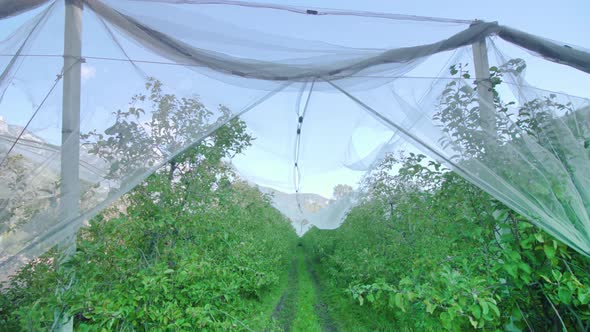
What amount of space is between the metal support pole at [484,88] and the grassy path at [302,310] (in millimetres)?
3876

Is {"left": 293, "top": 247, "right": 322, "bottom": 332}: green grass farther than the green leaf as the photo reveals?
Yes

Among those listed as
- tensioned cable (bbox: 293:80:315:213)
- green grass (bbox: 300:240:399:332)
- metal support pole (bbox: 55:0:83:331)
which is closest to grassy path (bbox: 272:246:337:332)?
green grass (bbox: 300:240:399:332)

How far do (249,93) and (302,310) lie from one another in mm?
6226

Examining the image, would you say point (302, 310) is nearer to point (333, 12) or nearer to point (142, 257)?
point (142, 257)

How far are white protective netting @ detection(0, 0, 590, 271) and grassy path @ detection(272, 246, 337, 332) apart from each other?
3.59m

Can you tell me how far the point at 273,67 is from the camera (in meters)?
1.97

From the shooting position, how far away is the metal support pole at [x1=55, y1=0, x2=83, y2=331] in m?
1.65

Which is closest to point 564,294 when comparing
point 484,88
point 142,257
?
point 484,88

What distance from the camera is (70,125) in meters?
1.69

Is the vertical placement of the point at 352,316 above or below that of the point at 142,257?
above

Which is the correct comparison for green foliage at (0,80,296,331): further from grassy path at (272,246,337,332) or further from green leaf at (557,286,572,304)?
grassy path at (272,246,337,332)

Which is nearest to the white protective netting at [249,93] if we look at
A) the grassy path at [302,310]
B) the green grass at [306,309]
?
the grassy path at [302,310]

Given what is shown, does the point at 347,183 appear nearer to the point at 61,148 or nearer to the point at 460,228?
the point at 460,228

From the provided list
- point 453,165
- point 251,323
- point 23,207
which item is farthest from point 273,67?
point 251,323
